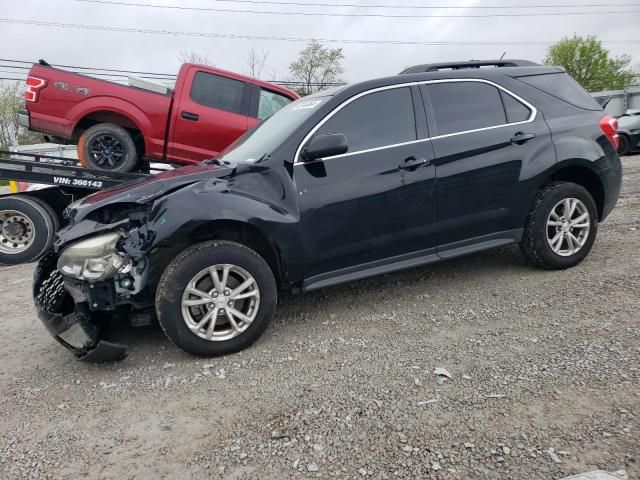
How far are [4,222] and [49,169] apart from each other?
969 millimetres

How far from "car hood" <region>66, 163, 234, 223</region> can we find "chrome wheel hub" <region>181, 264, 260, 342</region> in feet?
2.12

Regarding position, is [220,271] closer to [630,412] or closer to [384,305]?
[384,305]

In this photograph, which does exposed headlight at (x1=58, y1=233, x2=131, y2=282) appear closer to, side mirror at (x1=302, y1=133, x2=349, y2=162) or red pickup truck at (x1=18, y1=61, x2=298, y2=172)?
side mirror at (x1=302, y1=133, x2=349, y2=162)

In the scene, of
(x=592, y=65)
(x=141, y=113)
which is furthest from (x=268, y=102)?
(x=592, y=65)

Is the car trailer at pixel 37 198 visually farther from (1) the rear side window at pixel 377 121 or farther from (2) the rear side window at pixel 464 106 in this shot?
(2) the rear side window at pixel 464 106

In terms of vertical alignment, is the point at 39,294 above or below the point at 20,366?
above

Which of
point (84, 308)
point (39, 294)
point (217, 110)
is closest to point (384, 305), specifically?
point (84, 308)

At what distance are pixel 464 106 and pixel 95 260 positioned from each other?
3.12m

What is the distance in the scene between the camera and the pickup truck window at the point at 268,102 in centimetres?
713

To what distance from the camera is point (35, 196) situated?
6.06 metres

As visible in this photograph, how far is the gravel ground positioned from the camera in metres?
2.16

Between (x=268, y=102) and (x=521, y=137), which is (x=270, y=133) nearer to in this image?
(x=521, y=137)

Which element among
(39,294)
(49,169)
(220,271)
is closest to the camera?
(220,271)

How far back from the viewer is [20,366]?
3371 millimetres
